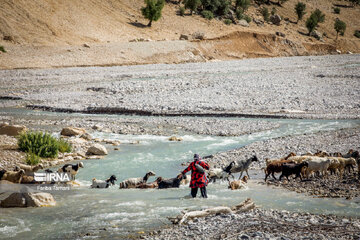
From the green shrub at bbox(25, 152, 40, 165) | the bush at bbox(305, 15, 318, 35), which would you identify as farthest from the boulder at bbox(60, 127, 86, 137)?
the bush at bbox(305, 15, 318, 35)

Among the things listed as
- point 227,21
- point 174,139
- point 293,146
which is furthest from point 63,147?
point 227,21

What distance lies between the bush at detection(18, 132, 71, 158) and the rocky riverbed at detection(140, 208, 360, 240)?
32.8 feet

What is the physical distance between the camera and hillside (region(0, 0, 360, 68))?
191 feet

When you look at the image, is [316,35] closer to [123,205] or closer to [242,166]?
[242,166]

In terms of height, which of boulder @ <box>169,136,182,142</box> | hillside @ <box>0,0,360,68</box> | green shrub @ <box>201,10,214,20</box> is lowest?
boulder @ <box>169,136,182,142</box>

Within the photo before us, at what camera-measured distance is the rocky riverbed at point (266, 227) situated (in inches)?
361

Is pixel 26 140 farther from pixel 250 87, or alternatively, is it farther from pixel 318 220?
pixel 250 87

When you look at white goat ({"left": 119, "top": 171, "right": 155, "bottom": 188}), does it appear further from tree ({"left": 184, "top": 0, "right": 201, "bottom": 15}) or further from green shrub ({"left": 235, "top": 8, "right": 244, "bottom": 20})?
green shrub ({"left": 235, "top": 8, "right": 244, "bottom": 20})

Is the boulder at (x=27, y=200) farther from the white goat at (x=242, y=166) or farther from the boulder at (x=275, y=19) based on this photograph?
the boulder at (x=275, y=19)

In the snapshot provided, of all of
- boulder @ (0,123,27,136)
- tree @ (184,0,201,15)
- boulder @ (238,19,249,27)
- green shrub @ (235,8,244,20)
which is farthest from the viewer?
green shrub @ (235,8,244,20)

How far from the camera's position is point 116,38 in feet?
235

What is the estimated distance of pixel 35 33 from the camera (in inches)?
2498

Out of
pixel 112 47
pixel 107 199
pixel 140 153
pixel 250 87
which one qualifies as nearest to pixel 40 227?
pixel 107 199

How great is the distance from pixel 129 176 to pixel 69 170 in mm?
2155
